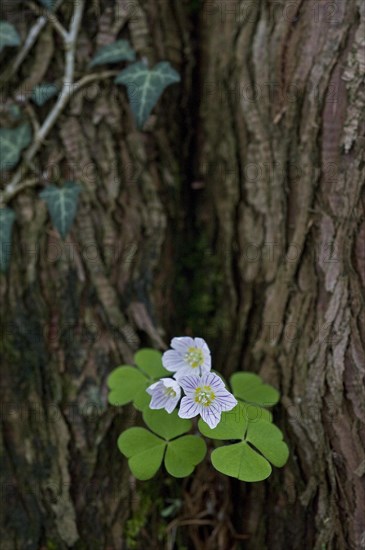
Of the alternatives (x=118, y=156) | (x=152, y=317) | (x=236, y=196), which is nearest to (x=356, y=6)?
(x=236, y=196)

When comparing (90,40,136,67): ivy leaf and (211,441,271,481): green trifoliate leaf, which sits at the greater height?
(90,40,136,67): ivy leaf

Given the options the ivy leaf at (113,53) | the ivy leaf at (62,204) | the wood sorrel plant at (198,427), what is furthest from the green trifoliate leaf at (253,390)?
the ivy leaf at (113,53)

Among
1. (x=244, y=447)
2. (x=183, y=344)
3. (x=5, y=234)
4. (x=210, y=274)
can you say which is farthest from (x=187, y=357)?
(x=5, y=234)

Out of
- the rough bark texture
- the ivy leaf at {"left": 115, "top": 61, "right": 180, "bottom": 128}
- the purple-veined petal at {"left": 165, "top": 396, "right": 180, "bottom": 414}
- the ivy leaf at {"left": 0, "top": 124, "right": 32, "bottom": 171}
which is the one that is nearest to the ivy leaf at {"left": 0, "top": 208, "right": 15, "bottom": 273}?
the rough bark texture

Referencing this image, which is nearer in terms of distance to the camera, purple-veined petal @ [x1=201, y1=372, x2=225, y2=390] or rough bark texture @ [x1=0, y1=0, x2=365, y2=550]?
purple-veined petal @ [x1=201, y1=372, x2=225, y2=390]

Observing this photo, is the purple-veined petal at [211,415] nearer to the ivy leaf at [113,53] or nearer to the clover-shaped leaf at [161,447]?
the clover-shaped leaf at [161,447]

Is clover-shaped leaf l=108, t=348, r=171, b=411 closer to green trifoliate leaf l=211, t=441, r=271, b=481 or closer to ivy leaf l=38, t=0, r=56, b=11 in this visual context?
green trifoliate leaf l=211, t=441, r=271, b=481

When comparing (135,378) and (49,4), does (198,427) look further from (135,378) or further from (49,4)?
(49,4)

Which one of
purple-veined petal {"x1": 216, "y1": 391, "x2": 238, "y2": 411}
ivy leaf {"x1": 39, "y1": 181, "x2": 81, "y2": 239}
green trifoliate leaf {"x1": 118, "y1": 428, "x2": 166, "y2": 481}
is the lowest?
green trifoliate leaf {"x1": 118, "y1": 428, "x2": 166, "y2": 481}
